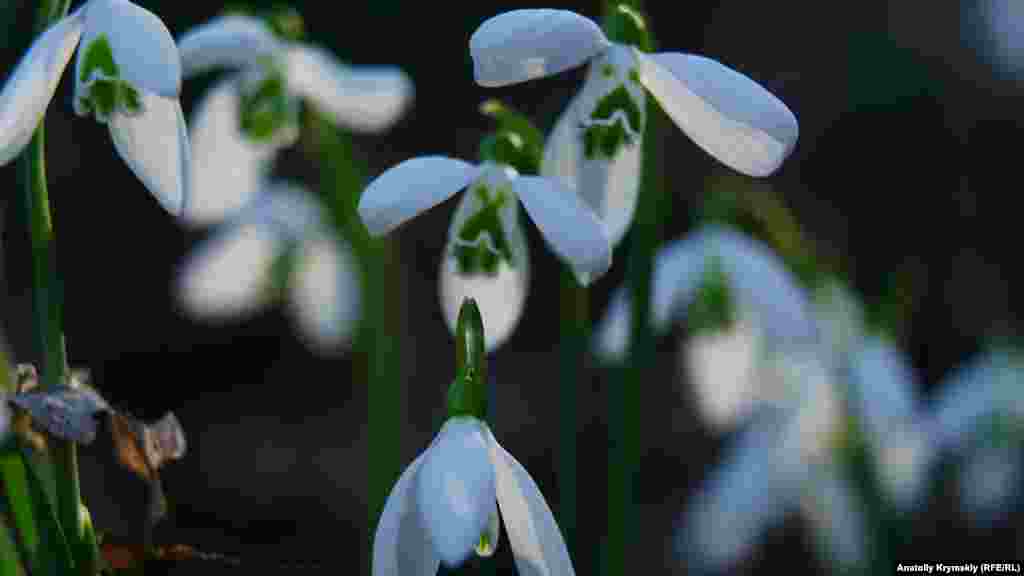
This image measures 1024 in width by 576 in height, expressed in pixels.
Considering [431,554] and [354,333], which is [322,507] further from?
[431,554]

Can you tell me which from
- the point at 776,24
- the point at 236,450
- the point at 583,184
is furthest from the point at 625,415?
the point at 776,24

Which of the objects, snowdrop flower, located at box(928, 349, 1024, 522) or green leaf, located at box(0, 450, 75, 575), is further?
snowdrop flower, located at box(928, 349, 1024, 522)

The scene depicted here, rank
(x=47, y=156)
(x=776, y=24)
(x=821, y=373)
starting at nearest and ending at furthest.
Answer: (x=821, y=373), (x=47, y=156), (x=776, y=24)

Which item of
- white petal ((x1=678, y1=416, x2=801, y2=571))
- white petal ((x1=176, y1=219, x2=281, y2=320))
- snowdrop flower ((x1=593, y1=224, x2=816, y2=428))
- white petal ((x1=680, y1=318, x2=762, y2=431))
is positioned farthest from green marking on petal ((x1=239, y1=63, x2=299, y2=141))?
white petal ((x1=678, y1=416, x2=801, y2=571))

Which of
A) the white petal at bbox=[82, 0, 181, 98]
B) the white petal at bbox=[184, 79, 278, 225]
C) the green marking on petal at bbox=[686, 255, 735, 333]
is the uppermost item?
the white petal at bbox=[82, 0, 181, 98]

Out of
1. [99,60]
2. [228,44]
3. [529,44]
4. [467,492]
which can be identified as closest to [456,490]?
[467,492]

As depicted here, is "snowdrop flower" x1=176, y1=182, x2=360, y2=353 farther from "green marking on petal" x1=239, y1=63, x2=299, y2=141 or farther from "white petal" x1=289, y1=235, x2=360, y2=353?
"green marking on petal" x1=239, y1=63, x2=299, y2=141
